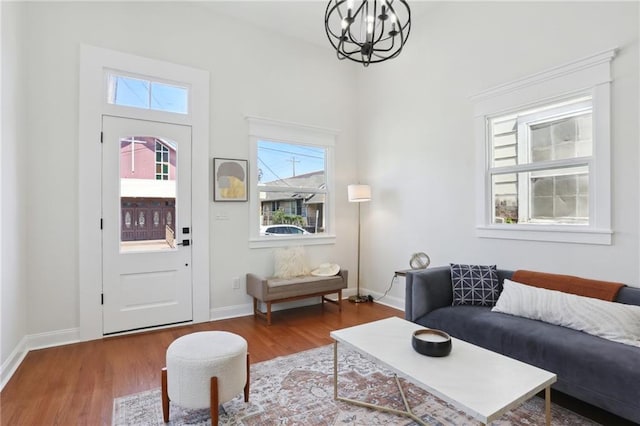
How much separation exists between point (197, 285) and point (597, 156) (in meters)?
3.96

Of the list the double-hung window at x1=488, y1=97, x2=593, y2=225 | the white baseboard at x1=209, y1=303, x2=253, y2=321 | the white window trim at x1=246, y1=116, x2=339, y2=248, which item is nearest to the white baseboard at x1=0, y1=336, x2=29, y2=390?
the white baseboard at x1=209, y1=303, x2=253, y2=321

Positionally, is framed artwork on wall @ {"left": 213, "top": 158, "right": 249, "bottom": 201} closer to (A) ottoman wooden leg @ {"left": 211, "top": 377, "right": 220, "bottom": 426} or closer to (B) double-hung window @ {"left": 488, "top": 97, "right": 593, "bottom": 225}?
(A) ottoman wooden leg @ {"left": 211, "top": 377, "right": 220, "bottom": 426}

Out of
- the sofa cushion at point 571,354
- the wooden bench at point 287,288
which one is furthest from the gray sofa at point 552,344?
the wooden bench at point 287,288

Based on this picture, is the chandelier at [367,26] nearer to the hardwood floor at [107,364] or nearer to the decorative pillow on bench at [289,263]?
the decorative pillow on bench at [289,263]

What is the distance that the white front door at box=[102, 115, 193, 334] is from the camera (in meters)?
3.29

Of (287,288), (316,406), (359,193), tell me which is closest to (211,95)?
(359,193)

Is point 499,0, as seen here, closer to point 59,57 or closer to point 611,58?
point 611,58

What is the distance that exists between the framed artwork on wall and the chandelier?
1.71m

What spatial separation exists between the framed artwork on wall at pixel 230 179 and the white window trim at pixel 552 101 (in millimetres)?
2640

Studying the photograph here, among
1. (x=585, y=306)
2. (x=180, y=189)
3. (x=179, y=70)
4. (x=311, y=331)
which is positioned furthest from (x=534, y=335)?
(x=179, y=70)

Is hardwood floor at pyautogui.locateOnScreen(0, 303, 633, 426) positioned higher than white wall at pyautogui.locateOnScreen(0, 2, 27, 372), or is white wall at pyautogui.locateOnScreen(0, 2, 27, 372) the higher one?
white wall at pyautogui.locateOnScreen(0, 2, 27, 372)

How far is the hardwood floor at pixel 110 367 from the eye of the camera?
6.64ft

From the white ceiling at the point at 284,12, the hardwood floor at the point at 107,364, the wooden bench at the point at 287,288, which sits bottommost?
the hardwood floor at the point at 107,364

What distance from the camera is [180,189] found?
3633 mm
